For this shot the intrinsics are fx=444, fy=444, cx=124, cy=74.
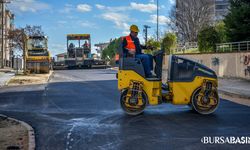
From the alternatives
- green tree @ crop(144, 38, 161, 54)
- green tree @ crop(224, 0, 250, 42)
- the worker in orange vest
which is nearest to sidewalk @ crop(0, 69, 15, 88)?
green tree @ crop(144, 38, 161, 54)

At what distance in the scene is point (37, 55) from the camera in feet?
126

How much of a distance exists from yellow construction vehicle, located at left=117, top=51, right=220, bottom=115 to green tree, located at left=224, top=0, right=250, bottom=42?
16.2 metres

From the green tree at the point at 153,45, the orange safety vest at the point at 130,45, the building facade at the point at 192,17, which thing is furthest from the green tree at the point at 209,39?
the building facade at the point at 192,17

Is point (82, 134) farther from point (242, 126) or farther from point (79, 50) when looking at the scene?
point (79, 50)

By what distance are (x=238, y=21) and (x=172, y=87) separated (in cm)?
1709

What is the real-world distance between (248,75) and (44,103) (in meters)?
14.1

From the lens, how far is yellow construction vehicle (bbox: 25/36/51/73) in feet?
123

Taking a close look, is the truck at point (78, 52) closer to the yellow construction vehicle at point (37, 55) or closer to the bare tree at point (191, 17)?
the yellow construction vehicle at point (37, 55)

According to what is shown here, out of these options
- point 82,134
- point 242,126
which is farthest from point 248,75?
point 82,134

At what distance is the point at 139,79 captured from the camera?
1220cm

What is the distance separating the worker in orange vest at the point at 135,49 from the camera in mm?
12359

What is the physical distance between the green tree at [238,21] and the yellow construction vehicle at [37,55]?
16091 mm

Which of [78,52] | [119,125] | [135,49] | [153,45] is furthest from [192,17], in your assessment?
[119,125]

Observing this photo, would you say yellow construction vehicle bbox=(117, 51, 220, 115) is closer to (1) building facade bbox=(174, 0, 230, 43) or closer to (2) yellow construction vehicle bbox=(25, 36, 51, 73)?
(2) yellow construction vehicle bbox=(25, 36, 51, 73)
